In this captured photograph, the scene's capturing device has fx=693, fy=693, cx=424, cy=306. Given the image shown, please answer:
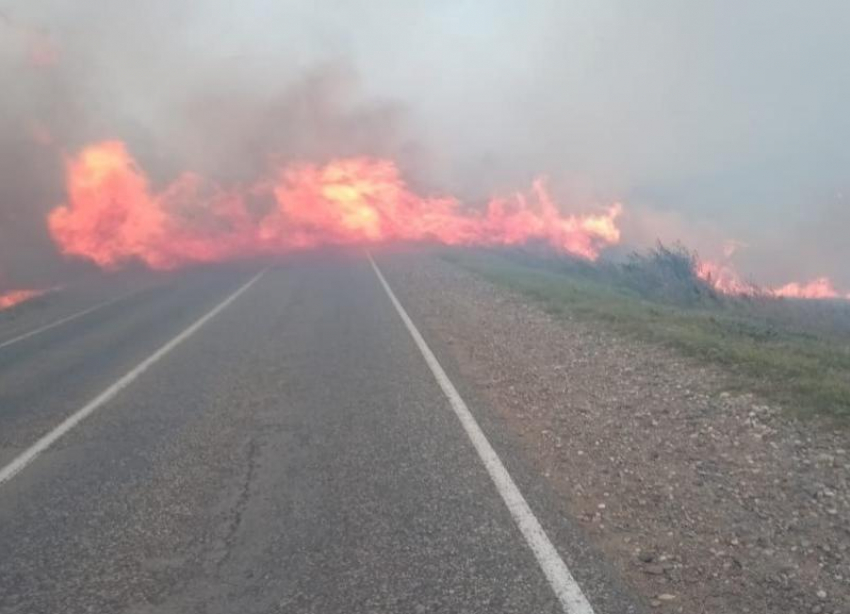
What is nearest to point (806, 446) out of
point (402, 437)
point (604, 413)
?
point (604, 413)

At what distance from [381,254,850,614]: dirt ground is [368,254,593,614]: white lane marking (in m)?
0.34

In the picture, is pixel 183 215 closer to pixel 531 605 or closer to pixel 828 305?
pixel 828 305

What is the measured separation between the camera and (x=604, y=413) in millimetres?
7105

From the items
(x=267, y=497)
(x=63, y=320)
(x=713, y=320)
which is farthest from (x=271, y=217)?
(x=267, y=497)

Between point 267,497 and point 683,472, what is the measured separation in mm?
3227

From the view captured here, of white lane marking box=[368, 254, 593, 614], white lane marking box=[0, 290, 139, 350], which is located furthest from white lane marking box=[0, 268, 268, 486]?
white lane marking box=[368, 254, 593, 614]

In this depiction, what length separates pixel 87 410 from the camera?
740 cm

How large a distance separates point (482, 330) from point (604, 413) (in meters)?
5.10

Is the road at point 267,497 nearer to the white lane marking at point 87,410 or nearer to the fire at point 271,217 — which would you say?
the white lane marking at point 87,410

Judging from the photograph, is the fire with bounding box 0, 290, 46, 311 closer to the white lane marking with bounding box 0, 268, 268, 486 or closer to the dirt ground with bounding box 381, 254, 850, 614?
the white lane marking with bounding box 0, 268, 268, 486

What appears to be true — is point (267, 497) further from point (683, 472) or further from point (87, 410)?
point (87, 410)

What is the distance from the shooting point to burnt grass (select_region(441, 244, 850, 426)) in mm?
7551

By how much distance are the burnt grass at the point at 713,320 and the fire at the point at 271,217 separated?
2024 mm

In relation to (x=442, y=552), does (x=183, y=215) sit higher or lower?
higher
